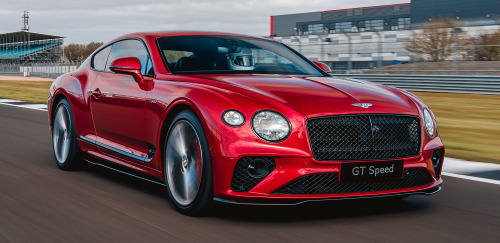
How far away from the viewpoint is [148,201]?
17.0ft

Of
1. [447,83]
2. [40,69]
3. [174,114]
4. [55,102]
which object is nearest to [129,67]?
[174,114]

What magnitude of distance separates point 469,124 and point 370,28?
3948 centimetres

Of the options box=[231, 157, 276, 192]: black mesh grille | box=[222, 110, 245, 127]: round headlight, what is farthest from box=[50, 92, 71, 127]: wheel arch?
box=[231, 157, 276, 192]: black mesh grille

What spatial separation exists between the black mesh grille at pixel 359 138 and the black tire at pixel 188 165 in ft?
2.28

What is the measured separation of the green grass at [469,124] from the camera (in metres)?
8.65

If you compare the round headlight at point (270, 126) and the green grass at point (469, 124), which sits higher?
the round headlight at point (270, 126)

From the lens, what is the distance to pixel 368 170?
434 centimetres

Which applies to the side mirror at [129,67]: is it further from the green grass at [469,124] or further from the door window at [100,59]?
the green grass at [469,124]

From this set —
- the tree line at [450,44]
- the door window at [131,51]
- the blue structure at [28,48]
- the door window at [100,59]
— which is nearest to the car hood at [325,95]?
the door window at [131,51]

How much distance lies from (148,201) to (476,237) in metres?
2.32

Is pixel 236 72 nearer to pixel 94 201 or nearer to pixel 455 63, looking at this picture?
pixel 94 201

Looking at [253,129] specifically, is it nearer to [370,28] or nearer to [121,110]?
[121,110]

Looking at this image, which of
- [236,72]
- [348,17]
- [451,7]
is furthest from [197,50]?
[348,17]

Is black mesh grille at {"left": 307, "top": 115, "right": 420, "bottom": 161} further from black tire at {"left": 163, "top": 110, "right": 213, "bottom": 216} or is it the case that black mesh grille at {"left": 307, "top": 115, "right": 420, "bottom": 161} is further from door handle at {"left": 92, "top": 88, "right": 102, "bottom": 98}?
door handle at {"left": 92, "top": 88, "right": 102, "bottom": 98}
